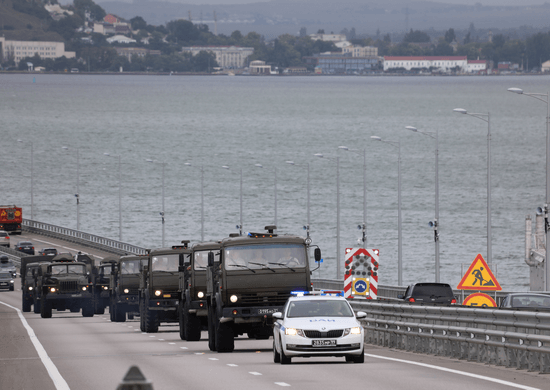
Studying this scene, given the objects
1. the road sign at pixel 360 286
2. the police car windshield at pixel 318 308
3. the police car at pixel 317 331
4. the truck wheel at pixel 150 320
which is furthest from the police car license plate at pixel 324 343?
the truck wheel at pixel 150 320

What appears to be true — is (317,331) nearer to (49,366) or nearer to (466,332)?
(466,332)

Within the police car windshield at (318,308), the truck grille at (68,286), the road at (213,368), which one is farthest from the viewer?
the truck grille at (68,286)

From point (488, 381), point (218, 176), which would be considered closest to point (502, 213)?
point (218, 176)

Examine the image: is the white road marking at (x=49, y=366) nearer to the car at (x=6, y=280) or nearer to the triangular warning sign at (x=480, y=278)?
the triangular warning sign at (x=480, y=278)

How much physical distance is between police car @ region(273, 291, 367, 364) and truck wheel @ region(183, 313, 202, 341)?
7.86 m

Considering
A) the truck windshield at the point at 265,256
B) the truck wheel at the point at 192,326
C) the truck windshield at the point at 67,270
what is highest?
the truck windshield at the point at 265,256

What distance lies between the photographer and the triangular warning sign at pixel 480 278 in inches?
961

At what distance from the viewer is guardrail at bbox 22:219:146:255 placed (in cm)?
8506

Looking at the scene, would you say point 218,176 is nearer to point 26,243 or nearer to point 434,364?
point 26,243

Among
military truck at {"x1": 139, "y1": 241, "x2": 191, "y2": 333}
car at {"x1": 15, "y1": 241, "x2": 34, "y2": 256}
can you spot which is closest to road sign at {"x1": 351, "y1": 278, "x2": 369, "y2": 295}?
military truck at {"x1": 139, "y1": 241, "x2": 191, "y2": 333}

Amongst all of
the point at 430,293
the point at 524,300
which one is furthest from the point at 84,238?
the point at 524,300

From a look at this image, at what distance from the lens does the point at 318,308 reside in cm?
2077

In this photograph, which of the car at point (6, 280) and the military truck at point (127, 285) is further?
the car at point (6, 280)

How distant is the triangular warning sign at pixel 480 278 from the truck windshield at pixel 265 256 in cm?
373
